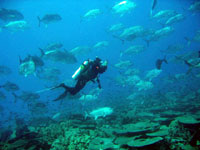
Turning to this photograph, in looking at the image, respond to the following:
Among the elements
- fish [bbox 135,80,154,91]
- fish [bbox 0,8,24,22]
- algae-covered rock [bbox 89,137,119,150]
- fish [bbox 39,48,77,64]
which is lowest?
algae-covered rock [bbox 89,137,119,150]

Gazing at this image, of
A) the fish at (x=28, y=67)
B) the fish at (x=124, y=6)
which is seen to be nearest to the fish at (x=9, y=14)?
the fish at (x=28, y=67)

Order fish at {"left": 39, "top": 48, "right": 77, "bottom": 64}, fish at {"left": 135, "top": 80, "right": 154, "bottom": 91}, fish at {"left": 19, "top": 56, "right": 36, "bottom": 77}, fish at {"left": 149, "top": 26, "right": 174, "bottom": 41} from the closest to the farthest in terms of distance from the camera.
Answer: fish at {"left": 19, "top": 56, "right": 36, "bottom": 77}
fish at {"left": 39, "top": 48, "right": 77, "bottom": 64}
fish at {"left": 135, "top": 80, "right": 154, "bottom": 91}
fish at {"left": 149, "top": 26, "right": 174, "bottom": 41}

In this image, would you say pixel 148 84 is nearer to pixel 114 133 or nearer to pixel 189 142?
pixel 114 133

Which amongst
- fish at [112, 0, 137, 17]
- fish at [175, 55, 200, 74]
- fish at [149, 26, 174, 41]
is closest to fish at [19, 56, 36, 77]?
fish at [175, 55, 200, 74]

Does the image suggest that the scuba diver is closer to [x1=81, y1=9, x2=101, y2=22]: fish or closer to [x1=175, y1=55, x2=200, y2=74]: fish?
[x1=175, y1=55, x2=200, y2=74]: fish

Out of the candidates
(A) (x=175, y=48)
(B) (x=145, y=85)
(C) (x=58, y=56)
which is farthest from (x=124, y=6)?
(C) (x=58, y=56)

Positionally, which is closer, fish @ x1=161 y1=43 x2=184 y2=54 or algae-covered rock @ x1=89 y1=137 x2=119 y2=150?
algae-covered rock @ x1=89 y1=137 x2=119 y2=150

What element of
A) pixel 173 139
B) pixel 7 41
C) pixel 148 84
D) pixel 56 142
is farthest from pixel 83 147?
pixel 7 41

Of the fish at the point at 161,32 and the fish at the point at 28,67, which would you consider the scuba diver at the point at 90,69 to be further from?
the fish at the point at 161,32

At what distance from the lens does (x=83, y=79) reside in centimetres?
545

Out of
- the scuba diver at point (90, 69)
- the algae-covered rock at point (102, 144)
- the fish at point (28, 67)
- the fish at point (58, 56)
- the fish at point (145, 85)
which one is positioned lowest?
the algae-covered rock at point (102, 144)

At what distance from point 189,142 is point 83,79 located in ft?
11.8

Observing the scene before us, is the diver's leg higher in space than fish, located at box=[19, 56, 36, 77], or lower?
lower

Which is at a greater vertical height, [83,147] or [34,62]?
[34,62]
